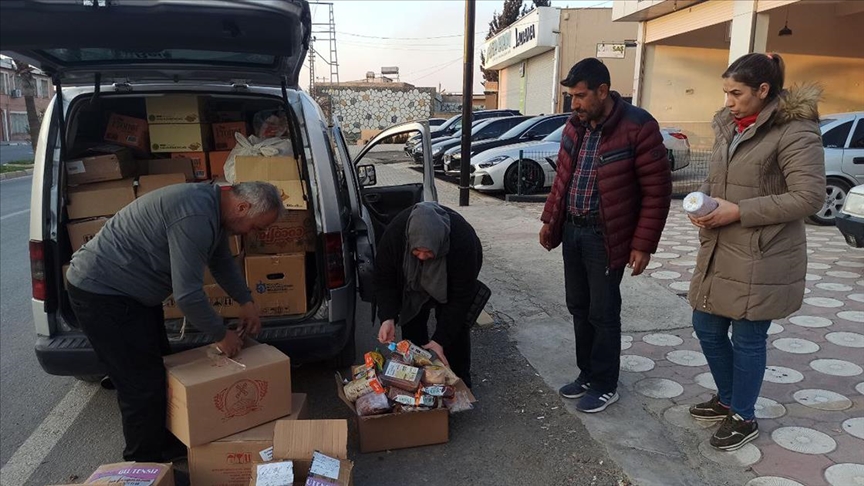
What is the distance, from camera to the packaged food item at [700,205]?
8.86 feet

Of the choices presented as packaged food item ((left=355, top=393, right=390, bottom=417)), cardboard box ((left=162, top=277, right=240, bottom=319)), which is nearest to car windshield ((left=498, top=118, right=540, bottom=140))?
cardboard box ((left=162, top=277, right=240, bottom=319))

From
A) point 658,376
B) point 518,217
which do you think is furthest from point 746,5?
point 658,376

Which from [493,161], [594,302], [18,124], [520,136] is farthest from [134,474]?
[18,124]

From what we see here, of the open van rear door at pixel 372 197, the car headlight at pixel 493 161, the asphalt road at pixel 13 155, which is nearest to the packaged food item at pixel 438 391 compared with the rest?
the open van rear door at pixel 372 197

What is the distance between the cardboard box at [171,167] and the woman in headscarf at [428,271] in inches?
68.4

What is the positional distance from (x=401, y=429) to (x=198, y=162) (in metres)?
2.46

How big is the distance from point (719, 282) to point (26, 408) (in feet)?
13.5

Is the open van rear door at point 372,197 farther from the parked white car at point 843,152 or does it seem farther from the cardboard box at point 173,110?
the parked white car at point 843,152

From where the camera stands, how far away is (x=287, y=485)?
2330 millimetres

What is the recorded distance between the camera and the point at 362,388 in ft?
10.2

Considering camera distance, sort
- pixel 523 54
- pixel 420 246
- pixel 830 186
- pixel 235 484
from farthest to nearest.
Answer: pixel 523 54, pixel 830 186, pixel 420 246, pixel 235 484

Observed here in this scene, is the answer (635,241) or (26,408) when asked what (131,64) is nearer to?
(26,408)

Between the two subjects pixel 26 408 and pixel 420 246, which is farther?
pixel 26 408

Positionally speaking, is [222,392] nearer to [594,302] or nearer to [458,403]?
[458,403]
